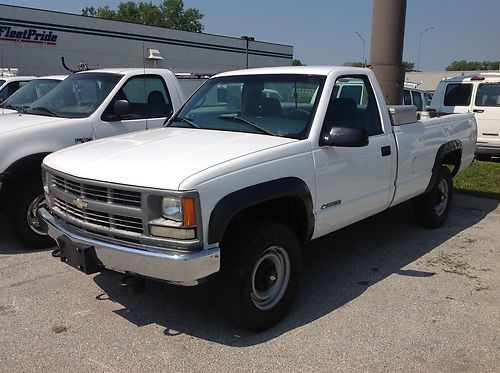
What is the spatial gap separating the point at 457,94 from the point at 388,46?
3369 mm

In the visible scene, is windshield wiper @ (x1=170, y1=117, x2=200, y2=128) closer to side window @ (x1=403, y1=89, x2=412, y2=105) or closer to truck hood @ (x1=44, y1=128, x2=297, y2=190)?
truck hood @ (x1=44, y1=128, x2=297, y2=190)

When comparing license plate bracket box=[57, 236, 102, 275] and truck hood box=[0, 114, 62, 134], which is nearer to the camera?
license plate bracket box=[57, 236, 102, 275]

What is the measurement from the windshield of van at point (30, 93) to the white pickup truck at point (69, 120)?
6.16 feet

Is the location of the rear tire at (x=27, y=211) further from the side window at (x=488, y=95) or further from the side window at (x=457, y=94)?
the side window at (x=488, y=95)

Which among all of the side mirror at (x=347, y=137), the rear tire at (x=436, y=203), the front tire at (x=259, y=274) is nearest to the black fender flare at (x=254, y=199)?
the front tire at (x=259, y=274)

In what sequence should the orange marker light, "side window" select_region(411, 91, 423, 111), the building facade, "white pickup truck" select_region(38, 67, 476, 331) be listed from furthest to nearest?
the building facade < "side window" select_region(411, 91, 423, 111) < "white pickup truck" select_region(38, 67, 476, 331) < the orange marker light

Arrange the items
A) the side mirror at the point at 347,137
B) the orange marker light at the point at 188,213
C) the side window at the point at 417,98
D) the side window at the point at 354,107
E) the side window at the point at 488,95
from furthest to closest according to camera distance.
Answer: the side window at the point at 417,98, the side window at the point at 488,95, the side window at the point at 354,107, the side mirror at the point at 347,137, the orange marker light at the point at 188,213

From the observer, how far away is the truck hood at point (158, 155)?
330 centimetres

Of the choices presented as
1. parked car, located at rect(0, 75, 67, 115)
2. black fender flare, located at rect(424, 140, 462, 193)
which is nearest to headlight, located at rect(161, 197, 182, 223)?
black fender flare, located at rect(424, 140, 462, 193)

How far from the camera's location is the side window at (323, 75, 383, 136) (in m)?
4.45

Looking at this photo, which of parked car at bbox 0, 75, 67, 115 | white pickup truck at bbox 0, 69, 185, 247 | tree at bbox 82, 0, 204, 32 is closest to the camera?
white pickup truck at bbox 0, 69, 185, 247

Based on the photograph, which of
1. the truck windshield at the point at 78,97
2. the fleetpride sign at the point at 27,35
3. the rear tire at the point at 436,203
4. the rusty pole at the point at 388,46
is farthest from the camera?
the fleetpride sign at the point at 27,35

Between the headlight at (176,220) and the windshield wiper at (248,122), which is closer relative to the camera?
the headlight at (176,220)

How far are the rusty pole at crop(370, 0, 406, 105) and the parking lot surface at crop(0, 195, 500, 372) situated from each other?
198 inches
